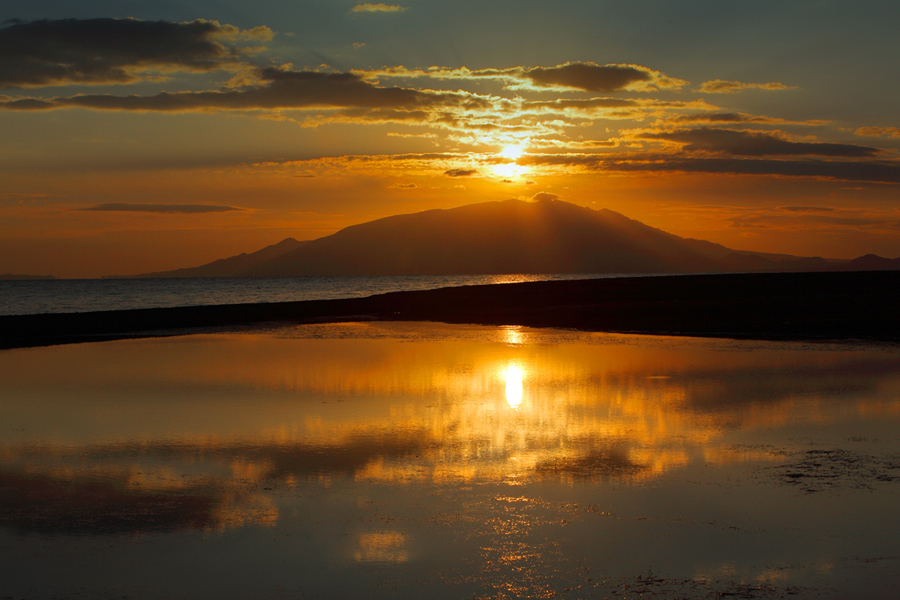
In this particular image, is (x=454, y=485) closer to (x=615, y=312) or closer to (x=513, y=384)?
(x=513, y=384)

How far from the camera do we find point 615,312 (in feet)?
126

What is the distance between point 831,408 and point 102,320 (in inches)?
1388

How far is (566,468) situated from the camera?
9.28 m

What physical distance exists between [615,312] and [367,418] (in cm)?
2769

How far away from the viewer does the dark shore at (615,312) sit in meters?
29.4

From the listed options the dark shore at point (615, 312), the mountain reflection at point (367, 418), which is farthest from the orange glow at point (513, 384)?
the dark shore at point (615, 312)

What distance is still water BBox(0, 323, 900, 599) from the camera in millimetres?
6152

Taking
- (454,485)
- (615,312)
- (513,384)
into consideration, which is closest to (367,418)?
(454,485)

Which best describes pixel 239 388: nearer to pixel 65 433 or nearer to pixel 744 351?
pixel 65 433

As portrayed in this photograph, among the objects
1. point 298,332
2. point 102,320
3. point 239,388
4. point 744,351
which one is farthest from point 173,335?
point 744,351

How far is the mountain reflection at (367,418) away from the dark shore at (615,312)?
23.7ft

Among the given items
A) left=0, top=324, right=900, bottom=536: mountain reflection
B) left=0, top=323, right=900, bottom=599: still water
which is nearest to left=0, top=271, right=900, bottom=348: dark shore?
left=0, top=324, right=900, bottom=536: mountain reflection

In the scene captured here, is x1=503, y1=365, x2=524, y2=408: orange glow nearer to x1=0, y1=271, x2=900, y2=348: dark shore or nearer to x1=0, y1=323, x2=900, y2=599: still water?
x1=0, y1=323, x2=900, y2=599: still water

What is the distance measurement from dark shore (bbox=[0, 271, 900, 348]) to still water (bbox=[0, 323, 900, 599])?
12646mm
